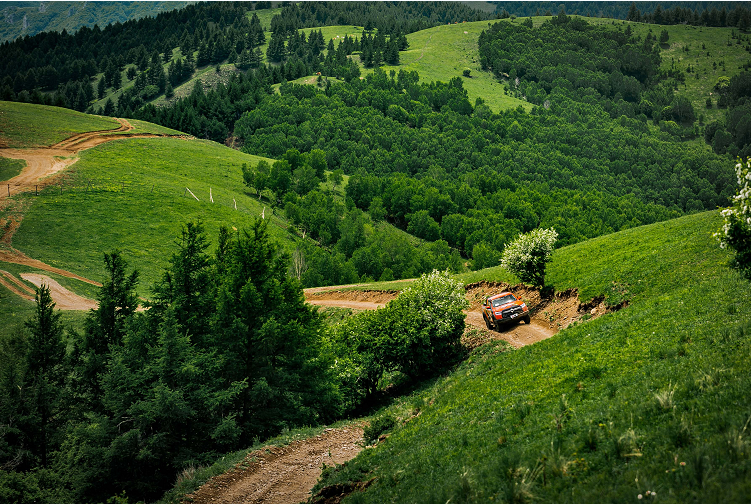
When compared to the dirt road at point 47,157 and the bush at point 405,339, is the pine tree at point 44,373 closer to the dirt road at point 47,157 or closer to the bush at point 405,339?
the bush at point 405,339

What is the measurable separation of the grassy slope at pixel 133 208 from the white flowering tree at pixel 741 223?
223ft

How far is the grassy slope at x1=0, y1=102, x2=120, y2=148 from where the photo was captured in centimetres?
10844

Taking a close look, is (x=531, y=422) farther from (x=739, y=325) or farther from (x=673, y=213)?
(x=673, y=213)

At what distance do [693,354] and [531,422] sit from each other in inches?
230

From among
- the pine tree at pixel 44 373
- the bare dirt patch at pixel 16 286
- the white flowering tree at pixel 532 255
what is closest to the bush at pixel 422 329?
the white flowering tree at pixel 532 255

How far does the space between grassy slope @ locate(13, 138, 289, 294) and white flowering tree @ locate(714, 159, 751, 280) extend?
223ft

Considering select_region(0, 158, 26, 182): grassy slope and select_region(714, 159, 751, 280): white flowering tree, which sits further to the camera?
select_region(0, 158, 26, 182): grassy slope

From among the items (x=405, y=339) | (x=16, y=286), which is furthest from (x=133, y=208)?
(x=405, y=339)

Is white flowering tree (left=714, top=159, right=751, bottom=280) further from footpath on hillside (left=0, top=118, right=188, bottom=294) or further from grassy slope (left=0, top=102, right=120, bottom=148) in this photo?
grassy slope (left=0, top=102, right=120, bottom=148)

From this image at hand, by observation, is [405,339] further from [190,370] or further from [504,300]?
[190,370]

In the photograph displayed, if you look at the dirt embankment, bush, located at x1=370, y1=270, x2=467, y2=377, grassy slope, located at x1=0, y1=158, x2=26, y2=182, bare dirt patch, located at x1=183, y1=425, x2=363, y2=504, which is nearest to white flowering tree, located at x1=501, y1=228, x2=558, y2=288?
the dirt embankment

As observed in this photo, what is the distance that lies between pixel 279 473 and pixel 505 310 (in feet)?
68.5

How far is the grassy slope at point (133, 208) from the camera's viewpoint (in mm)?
73750

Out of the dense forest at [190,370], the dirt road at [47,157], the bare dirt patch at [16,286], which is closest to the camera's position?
the dense forest at [190,370]
